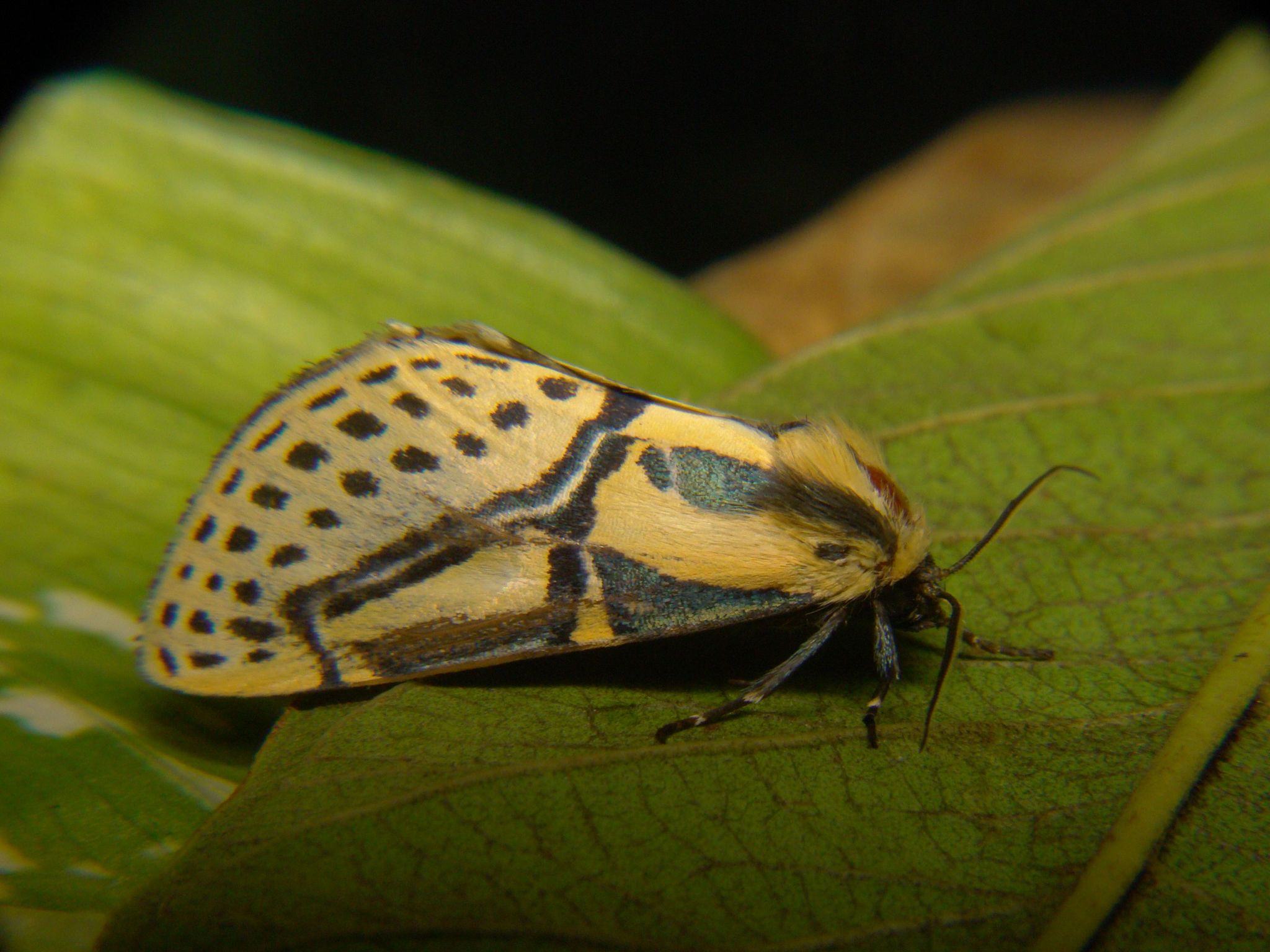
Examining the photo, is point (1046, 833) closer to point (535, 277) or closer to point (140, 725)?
point (140, 725)

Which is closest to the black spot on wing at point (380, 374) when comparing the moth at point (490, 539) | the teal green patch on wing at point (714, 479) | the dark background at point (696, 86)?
the moth at point (490, 539)

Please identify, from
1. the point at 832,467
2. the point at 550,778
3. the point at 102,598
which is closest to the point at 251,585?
the point at 102,598

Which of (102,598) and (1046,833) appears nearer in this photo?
(1046,833)

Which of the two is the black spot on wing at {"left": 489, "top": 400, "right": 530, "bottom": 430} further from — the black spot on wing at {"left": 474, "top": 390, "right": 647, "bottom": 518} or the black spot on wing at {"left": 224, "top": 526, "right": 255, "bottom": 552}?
the black spot on wing at {"left": 224, "top": 526, "right": 255, "bottom": 552}

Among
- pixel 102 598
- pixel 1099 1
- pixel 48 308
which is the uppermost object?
pixel 1099 1

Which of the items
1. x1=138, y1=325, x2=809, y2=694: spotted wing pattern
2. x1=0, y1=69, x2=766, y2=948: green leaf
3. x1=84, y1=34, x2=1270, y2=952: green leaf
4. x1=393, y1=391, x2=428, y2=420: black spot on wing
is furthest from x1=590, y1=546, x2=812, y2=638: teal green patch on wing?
x1=0, y1=69, x2=766, y2=948: green leaf

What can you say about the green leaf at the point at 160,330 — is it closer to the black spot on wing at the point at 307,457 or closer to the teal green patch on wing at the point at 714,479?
the black spot on wing at the point at 307,457

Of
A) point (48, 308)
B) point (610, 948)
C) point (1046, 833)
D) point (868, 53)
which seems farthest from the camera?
point (868, 53)

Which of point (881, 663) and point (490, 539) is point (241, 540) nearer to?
point (490, 539)
